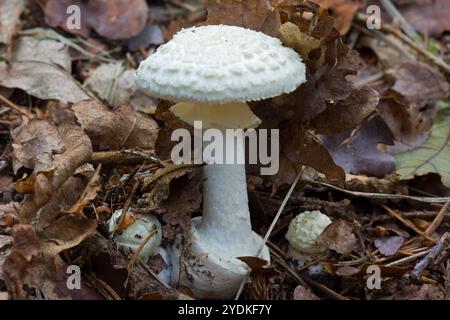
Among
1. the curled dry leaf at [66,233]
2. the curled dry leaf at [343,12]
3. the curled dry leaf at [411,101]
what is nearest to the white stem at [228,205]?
the curled dry leaf at [66,233]

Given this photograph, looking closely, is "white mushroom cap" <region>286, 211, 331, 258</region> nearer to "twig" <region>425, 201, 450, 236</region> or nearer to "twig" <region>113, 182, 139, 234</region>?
"twig" <region>425, 201, 450, 236</region>

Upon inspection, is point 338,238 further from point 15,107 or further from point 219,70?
point 15,107

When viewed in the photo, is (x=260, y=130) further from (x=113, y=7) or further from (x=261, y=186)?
(x=113, y=7)

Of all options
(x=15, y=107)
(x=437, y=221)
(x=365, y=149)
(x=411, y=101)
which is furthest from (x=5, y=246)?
(x=411, y=101)

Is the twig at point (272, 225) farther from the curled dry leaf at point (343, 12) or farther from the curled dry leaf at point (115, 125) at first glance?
the curled dry leaf at point (343, 12)

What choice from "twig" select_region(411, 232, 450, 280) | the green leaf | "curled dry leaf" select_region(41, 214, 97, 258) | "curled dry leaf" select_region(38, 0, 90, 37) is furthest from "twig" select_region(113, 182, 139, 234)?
"curled dry leaf" select_region(38, 0, 90, 37)
